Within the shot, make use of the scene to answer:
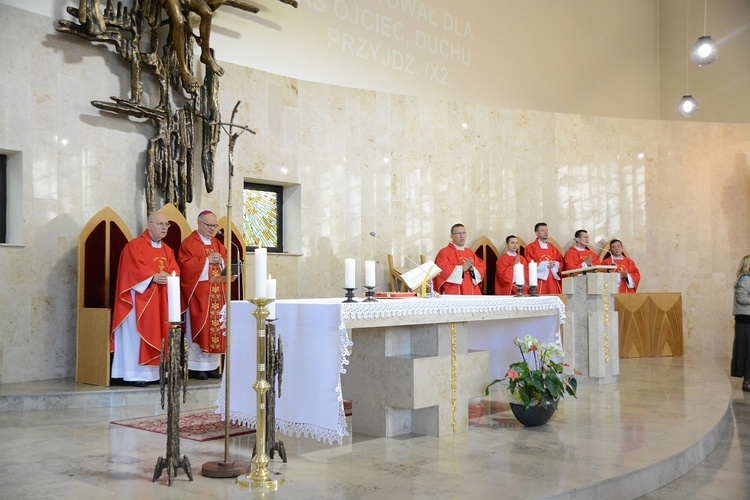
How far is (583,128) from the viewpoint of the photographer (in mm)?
12367

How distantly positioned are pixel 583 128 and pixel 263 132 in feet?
19.0

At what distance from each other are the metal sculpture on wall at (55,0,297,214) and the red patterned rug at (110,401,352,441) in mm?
2849

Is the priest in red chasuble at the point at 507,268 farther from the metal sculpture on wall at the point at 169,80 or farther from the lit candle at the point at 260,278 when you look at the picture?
the lit candle at the point at 260,278

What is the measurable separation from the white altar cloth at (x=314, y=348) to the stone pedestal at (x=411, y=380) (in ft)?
0.88

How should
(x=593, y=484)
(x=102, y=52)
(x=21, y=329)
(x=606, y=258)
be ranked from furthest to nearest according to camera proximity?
(x=606, y=258) < (x=102, y=52) < (x=21, y=329) < (x=593, y=484)

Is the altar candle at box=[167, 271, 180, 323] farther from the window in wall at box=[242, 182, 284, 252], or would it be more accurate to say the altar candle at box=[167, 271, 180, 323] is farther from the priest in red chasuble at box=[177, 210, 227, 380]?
the window in wall at box=[242, 182, 284, 252]

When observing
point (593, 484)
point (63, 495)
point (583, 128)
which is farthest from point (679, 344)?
point (63, 495)

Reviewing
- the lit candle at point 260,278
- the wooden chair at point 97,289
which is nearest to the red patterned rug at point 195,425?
the wooden chair at point 97,289

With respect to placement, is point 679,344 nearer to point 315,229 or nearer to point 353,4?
point 315,229

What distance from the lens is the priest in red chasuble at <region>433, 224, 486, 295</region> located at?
955 centimetres

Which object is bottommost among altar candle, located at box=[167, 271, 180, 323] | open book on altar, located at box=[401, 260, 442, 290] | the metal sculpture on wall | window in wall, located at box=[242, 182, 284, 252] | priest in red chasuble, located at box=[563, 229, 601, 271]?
altar candle, located at box=[167, 271, 180, 323]

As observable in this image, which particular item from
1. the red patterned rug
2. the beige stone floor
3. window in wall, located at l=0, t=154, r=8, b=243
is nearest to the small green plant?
the beige stone floor

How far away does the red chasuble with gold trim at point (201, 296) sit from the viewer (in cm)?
739

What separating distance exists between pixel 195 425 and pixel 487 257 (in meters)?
6.60
